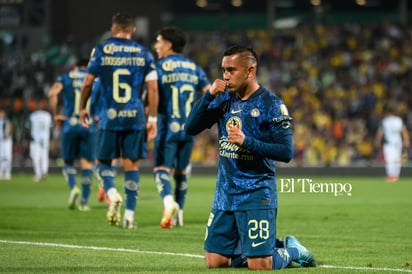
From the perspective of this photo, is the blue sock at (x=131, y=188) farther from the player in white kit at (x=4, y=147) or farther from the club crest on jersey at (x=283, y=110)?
the player in white kit at (x=4, y=147)

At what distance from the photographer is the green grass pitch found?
9329 mm

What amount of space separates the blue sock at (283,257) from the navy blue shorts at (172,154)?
189 inches

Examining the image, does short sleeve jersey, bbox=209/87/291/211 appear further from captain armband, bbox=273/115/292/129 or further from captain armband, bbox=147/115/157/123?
captain armband, bbox=147/115/157/123

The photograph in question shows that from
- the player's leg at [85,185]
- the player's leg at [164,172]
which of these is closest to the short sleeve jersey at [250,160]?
the player's leg at [164,172]

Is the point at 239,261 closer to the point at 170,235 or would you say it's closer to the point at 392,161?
the point at 170,235

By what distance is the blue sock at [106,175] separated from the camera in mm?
13133

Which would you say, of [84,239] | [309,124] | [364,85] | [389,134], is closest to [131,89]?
[84,239]

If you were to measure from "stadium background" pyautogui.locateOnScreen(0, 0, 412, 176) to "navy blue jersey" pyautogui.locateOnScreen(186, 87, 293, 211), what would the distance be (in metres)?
24.7

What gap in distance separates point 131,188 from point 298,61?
31.0 metres

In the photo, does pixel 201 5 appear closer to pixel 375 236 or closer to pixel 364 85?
pixel 364 85

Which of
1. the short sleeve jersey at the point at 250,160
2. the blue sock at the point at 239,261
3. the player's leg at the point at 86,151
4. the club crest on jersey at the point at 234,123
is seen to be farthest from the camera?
the player's leg at the point at 86,151

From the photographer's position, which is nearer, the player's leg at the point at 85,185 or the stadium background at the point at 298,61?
the player's leg at the point at 85,185

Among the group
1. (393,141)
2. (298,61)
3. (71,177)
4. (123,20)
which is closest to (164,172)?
(123,20)

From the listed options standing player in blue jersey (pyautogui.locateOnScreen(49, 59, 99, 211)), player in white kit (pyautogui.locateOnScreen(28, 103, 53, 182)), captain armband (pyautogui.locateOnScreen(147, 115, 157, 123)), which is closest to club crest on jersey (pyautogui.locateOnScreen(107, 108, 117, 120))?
captain armband (pyautogui.locateOnScreen(147, 115, 157, 123))
